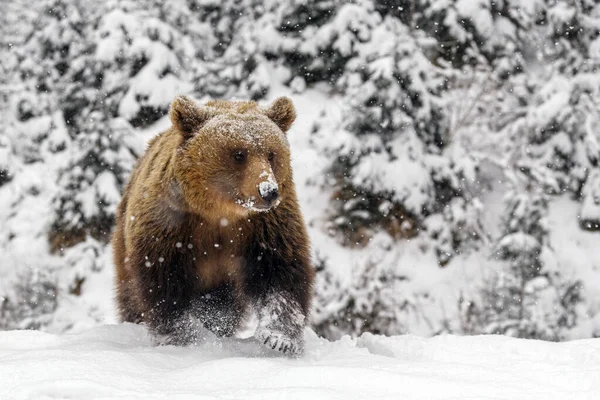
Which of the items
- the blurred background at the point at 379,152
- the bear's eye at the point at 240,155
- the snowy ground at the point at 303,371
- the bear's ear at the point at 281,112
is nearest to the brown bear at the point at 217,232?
the bear's eye at the point at 240,155

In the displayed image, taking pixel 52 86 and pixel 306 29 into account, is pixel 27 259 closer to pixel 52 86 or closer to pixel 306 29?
pixel 52 86

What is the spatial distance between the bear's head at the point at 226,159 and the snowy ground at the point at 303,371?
2.63 feet

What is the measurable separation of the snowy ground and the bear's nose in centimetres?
81

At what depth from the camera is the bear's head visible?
11.8 feet

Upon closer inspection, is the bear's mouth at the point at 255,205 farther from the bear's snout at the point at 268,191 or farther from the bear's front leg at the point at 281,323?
the bear's front leg at the point at 281,323

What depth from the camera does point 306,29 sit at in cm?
1245

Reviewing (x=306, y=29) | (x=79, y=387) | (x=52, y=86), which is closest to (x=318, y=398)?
(x=79, y=387)

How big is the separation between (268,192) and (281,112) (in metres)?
0.88

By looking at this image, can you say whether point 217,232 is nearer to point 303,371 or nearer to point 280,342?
point 280,342

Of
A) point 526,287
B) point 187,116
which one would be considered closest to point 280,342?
point 187,116

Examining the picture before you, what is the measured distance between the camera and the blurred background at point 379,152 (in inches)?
381

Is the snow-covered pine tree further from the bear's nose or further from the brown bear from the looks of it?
the bear's nose

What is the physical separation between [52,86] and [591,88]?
1073 centimetres

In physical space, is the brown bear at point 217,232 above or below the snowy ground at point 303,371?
above
